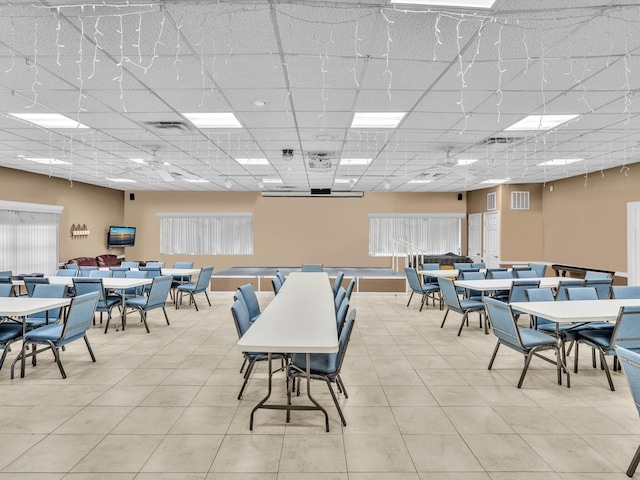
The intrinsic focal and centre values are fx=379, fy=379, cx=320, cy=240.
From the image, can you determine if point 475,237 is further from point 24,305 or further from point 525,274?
point 24,305

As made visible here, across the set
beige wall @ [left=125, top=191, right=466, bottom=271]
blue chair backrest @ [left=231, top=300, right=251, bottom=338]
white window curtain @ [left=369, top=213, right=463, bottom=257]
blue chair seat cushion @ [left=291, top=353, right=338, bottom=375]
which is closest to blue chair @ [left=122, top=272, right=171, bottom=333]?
blue chair backrest @ [left=231, top=300, right=251, bottom=338]

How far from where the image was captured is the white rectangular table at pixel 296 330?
265 cm

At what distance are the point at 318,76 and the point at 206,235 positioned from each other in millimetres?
9975

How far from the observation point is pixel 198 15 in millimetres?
2488

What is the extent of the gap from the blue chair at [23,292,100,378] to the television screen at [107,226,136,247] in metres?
8.15

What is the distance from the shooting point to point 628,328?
344 centimetres

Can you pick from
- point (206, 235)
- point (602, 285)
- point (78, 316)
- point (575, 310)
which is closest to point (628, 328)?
point (575, 310)

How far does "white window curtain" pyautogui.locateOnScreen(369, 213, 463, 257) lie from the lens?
41.0ft

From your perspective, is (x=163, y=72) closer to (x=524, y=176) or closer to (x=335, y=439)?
(x=335, y=439)

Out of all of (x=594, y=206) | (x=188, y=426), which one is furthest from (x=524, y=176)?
(x=188, y=426)

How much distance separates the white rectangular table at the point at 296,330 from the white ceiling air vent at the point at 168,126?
2.52m

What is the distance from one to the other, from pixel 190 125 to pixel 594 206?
8868mm

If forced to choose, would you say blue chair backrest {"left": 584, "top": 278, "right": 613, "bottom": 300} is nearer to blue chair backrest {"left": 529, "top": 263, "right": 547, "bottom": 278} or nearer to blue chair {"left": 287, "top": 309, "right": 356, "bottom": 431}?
blue chair backrest {"left": 529, "top": 263, "right": 547, "bottom": 278}

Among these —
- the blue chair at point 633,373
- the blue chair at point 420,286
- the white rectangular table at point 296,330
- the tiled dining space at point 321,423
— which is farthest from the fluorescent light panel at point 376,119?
the blue chair at point 420,286
